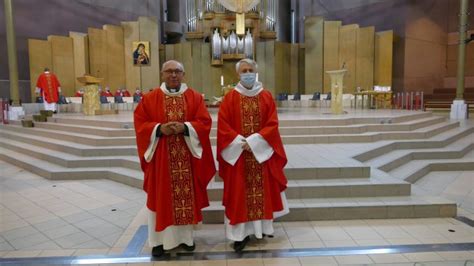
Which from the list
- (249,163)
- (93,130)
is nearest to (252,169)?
(249,163)

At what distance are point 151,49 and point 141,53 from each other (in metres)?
0.43

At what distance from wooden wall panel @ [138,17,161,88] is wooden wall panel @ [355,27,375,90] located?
A: 7885 millimetres

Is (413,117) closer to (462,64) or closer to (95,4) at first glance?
(462,64)

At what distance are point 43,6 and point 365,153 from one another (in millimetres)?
12960

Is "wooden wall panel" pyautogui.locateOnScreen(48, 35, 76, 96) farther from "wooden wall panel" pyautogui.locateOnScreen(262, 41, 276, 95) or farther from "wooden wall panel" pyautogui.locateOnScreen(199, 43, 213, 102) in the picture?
"wooden wall panel" pyautogui.locateOnScreen(262, 41, 276, 95)

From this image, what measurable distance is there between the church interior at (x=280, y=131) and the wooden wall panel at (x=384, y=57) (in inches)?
1.8

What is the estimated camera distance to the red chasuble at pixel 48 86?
35.7ft

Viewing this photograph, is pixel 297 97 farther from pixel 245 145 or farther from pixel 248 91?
pixel 245 145

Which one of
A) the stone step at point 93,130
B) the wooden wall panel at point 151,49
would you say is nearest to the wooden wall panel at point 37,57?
the wooden wall panel at point 151,49

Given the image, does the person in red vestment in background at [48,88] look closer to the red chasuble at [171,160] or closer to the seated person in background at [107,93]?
the seated person in background at [107,93]

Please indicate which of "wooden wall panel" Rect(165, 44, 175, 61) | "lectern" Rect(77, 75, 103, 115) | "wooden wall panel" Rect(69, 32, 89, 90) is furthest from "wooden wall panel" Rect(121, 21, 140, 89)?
"lectern" Rect(77, 75, 103, 115)

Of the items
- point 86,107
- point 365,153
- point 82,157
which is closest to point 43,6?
point 86,107

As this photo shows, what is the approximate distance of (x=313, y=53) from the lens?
14352mm

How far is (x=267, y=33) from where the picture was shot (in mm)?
14383
